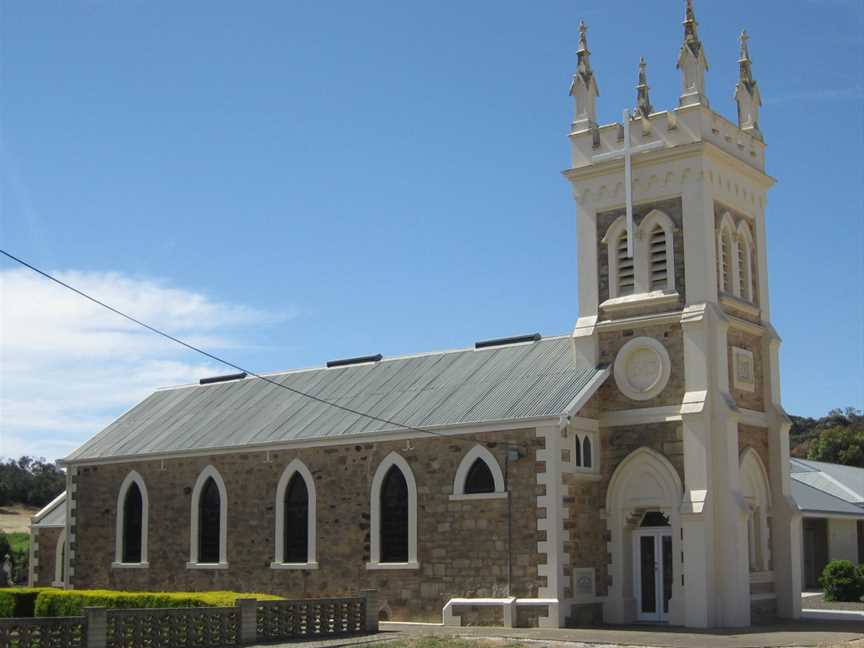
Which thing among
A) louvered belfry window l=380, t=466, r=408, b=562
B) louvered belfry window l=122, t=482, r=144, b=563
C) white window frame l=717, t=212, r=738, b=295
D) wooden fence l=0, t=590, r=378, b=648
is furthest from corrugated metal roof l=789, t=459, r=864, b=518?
louvered belfry window l=122, t=482, r=144, b=563

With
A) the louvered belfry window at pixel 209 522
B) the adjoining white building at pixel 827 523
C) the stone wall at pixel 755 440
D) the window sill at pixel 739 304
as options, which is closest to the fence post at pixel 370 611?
the louvered belfry window at pixel 209 522

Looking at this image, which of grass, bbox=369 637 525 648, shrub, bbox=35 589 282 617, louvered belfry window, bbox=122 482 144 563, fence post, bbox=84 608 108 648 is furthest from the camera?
louvered belfry window, bbox=122 482 144 563

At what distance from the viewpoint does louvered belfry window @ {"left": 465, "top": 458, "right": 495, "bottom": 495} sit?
28.0m

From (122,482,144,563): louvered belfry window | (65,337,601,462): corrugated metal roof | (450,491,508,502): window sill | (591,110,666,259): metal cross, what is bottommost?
(122,482,144,563): louvered belfry window

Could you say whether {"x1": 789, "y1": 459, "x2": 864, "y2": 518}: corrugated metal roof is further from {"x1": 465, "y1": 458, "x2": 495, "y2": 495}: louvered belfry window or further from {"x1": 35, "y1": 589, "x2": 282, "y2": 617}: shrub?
{"x1": 35, "y1": 589, "x2": 282, "y2": 617}: shrub

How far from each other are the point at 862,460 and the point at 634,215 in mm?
52594

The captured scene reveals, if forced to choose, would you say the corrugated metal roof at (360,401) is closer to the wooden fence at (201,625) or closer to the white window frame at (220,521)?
the white window frame at (220,521)

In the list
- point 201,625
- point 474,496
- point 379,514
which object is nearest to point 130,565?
point 379,514

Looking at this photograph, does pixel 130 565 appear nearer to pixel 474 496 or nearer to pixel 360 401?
pixel 360 401

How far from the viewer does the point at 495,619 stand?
26.8 m

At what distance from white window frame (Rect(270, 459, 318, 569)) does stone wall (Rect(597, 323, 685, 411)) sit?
8.24 m

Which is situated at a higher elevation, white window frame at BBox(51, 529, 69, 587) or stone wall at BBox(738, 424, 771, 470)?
stone wall at BBox(738, 424, 771, 470)

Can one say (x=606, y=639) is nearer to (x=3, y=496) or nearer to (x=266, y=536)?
(x=266, y=536)

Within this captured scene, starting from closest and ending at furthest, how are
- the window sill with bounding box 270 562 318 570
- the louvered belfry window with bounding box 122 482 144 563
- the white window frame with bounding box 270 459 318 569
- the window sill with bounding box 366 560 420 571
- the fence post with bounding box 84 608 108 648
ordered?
1. the fence post with bounding box 84 608 108 648
2. the window sill with bounding box 366 560 420 571
3. the window sill with bounding box 270 562 318 570
4. the white window frame with bounding box 270 459 318 569
5. the louvered belfry window with bounding box 122 482 144 563
